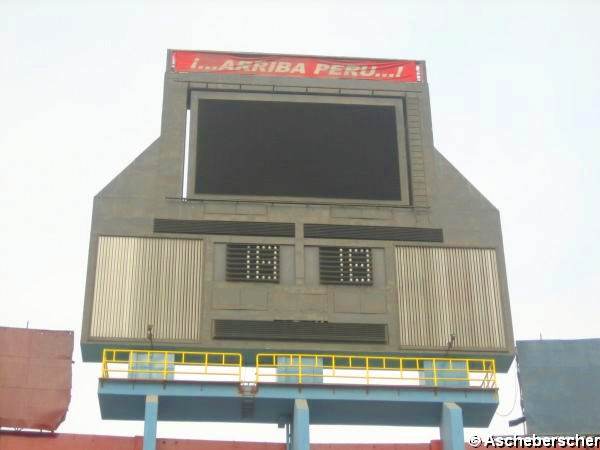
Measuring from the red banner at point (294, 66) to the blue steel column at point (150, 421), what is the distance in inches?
525

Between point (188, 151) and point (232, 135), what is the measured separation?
1.80 meters

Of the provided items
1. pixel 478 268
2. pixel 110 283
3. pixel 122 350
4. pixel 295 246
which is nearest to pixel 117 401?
pixel 122 350

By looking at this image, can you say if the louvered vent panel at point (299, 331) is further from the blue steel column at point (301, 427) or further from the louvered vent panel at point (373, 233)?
the louvered vent panel at point (373, 233)

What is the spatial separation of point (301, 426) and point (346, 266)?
243 inches

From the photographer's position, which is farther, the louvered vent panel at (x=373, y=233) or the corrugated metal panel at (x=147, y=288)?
the louvered vent panel at (x=373, y=233)

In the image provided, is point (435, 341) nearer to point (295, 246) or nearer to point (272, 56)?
point (295, 246)

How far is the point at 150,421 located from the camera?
3381 cm

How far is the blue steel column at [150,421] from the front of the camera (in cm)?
3341

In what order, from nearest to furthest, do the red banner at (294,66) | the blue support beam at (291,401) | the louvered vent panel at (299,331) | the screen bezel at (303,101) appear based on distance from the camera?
1. the blue support beam at (291,401)
2. the louvered vent panel at (299,331)
3. the screen bezel at (303,101)
4. the red banner at (294,66)

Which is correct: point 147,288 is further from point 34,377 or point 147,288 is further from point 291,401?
point 291,401

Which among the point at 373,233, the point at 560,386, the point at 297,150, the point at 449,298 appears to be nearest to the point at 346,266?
the point at 373,233

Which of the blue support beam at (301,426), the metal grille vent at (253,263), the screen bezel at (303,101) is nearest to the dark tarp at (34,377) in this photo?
the metal grille vent at (253,263)

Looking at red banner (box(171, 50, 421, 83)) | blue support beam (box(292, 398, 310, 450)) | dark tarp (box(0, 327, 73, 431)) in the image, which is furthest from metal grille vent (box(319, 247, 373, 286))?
dark tarp (box(0, 327, 73, 431))

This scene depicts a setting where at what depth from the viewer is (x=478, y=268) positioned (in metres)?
37.2
